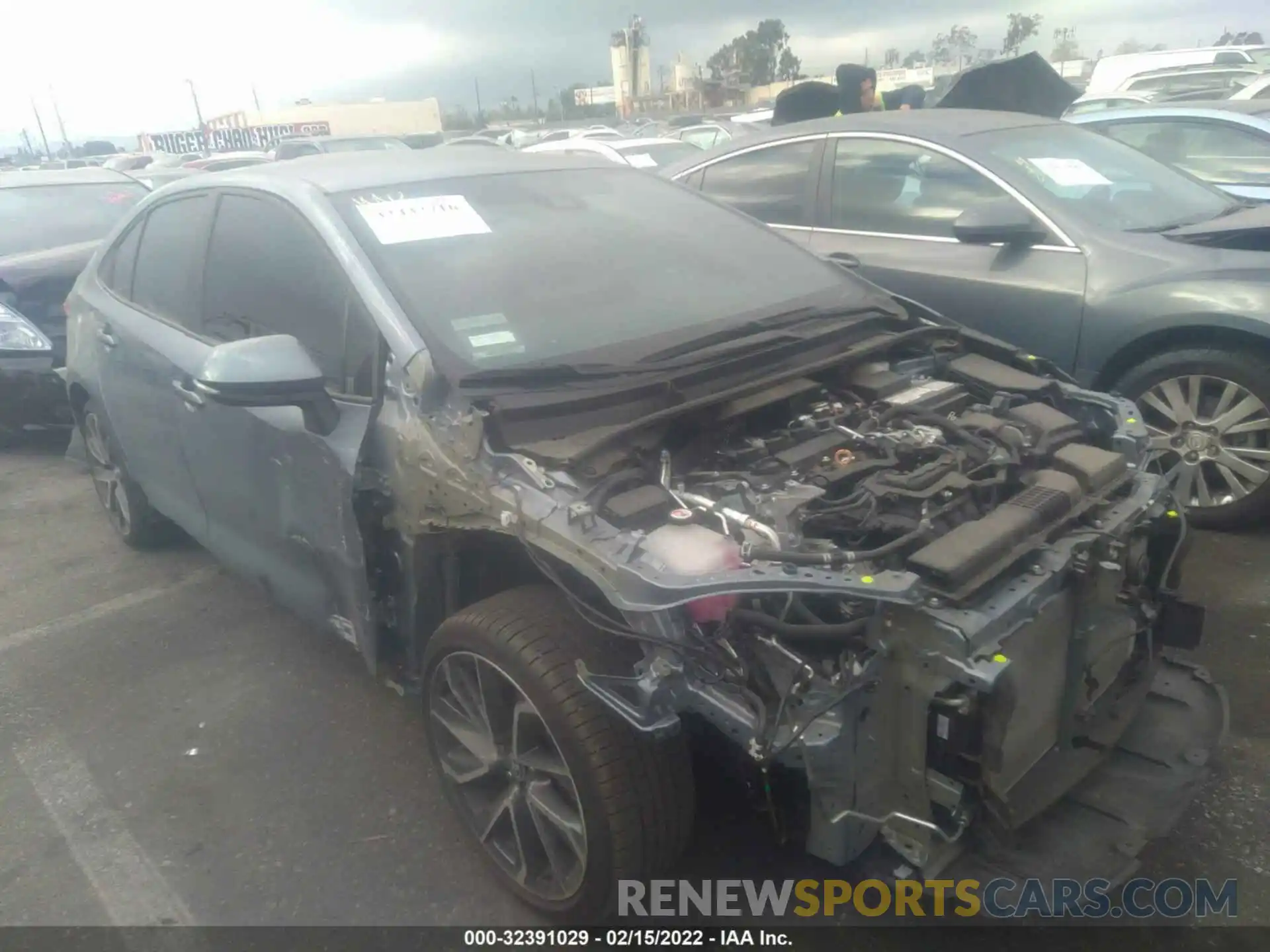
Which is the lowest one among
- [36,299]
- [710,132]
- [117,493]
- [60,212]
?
[117,493]

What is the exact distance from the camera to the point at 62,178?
300 inches

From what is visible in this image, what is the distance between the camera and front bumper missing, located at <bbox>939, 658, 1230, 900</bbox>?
6.50 ft

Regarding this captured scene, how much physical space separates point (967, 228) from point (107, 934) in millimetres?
4030

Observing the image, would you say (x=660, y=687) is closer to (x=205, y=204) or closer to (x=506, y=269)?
(x=506, y=269)

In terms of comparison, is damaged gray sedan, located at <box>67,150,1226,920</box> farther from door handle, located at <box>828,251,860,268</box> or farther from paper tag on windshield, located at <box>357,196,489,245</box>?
door handle, located at <box>828,251,860,268</box>

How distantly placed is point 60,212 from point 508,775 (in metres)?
6.73

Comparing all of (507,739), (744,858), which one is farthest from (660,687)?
(744,858)

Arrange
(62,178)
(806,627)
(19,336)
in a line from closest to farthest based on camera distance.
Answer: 1. (806,627)
2. (19,336)
3. (62,178)

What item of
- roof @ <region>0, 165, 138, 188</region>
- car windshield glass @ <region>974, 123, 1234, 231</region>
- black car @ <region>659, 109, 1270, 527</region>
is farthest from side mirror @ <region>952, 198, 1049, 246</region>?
roof @ <region>0, 165, 138, 188</region>

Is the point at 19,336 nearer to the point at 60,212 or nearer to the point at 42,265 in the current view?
the point at 42,265

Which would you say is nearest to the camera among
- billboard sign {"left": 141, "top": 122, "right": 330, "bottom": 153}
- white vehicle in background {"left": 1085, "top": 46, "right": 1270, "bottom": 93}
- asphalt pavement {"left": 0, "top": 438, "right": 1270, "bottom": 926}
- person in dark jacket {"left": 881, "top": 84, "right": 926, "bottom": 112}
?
asphalt pavement {"left": 0, "top": 438, "right": 1270, "bottom": 926}

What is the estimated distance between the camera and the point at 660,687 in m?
2.00

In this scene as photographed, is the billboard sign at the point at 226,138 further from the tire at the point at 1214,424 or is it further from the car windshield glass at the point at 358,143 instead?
the tire at the point at 1214,424

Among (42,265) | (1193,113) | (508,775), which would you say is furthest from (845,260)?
(42,265)
